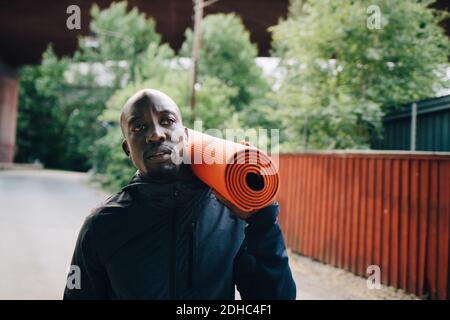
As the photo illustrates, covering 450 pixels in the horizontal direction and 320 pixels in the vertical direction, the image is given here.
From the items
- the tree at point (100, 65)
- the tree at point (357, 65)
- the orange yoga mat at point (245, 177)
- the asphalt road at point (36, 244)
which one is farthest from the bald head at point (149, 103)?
the tree at point (100, 65)

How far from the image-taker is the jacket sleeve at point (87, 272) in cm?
136

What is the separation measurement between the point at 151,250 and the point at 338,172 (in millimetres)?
6792

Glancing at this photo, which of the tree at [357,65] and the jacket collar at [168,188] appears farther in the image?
the tree at [357,65]

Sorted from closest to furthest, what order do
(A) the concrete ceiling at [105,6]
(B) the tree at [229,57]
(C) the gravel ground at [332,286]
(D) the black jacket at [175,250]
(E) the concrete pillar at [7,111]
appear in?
(D) the black jacket at [175,250], (C) the gravel ground at [332,286], (B) the tree at [229,57], (A) the concrete ceiling at [105,6], (E) the concrete pillar at [7,111]

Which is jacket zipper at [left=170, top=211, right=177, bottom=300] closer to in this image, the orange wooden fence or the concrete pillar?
the orange wooden fence

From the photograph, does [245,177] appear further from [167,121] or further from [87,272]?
[87,272]

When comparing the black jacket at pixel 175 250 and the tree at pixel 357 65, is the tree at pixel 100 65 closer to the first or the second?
the tree at pixel 357 65

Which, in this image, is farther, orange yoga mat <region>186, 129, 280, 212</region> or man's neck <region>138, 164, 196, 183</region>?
man's neck <region>138, 164, 196, 183</region>

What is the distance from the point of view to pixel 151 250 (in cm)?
133

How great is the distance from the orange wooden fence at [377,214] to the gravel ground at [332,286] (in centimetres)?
15

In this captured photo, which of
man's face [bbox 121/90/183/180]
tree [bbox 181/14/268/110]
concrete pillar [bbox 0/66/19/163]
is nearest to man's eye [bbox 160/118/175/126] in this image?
man's face [bbox 121/90/183/180]

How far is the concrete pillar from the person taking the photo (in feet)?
115
